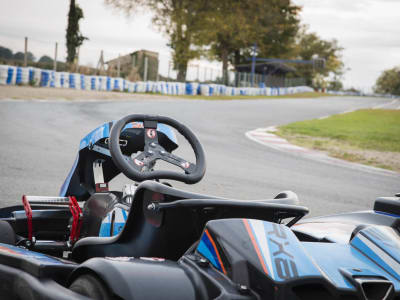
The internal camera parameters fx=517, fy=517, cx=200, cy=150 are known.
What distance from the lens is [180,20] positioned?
4272 cm

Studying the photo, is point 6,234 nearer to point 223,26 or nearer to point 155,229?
point 155,229

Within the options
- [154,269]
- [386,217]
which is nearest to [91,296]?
[154,269]

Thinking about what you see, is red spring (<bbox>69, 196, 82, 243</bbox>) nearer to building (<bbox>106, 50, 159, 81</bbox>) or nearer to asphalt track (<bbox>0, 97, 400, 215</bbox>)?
asphalt track (<bbox>0, 97, 400, 215</bbox>)

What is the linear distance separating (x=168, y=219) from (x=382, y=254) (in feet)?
2.69

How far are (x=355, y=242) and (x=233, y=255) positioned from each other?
1.98 ft

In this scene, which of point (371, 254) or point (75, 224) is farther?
point (75, 224)

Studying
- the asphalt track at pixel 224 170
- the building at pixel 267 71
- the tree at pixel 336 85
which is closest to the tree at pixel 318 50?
the tree at pixel 336 85

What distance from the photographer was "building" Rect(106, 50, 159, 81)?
99.2 feet

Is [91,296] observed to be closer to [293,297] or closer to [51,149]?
[293,297]

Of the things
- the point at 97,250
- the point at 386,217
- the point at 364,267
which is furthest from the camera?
the point at 386,217

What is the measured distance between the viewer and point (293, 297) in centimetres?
162

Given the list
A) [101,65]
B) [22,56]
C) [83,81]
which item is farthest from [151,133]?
[101,65]

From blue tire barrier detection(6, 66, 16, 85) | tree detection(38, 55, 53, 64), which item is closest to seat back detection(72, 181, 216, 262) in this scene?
blue tire barrier detection(6, 66, 16, 85)

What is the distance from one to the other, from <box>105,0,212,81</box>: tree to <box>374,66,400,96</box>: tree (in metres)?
104
